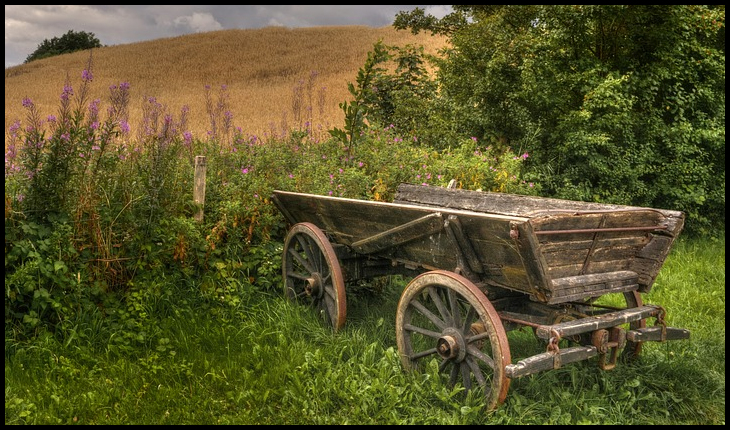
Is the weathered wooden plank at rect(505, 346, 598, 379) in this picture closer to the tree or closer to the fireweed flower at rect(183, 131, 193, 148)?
the fireweed flower at rect(183, 131, 193, 148)

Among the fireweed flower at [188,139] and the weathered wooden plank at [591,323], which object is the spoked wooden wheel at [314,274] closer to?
the weathered wooden plank at [591,323]

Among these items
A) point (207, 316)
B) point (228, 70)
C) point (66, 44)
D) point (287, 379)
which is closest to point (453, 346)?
point (287, 379)

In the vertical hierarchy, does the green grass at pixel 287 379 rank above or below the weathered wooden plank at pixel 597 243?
below

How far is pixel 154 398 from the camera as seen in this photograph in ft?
12.6

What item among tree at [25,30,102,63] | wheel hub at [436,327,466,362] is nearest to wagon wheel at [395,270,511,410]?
wheel hub at [436,327,466,362]

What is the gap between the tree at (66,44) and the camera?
31.8 meters

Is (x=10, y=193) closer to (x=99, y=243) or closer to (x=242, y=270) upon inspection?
(x=99, y=243)

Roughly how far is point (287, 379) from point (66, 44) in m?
33.3

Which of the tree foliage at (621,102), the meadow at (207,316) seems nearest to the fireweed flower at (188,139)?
the meadow at (207,316)

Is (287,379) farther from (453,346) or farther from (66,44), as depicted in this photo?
(66,44)

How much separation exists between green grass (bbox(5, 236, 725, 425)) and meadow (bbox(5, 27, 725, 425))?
14 mm

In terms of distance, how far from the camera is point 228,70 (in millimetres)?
22734

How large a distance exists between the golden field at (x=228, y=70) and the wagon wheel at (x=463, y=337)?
900 cm

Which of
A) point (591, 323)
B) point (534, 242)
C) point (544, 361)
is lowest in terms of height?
point (544, 361)
